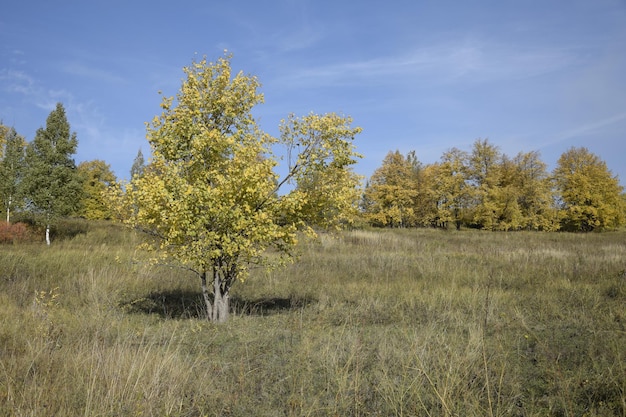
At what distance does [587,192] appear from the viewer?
40844 millimetres

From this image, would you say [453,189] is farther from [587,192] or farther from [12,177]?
[12,177]

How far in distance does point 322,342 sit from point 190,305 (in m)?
4.88

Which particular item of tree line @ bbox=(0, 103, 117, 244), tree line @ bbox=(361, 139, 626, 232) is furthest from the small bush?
tree line @ bbox=(361, 139, 626, 232)

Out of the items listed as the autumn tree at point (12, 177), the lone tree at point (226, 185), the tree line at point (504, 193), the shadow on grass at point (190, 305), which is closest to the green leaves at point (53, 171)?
the autumn tree at point (12, 177)

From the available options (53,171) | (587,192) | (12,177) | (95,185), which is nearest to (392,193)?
(587,192)

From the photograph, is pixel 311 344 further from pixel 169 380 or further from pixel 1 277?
pixel 1 277

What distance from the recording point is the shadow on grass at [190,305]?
29.7ft

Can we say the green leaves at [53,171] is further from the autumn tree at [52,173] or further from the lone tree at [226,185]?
the lone tree at [226,185]

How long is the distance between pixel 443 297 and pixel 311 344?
16.5 ft

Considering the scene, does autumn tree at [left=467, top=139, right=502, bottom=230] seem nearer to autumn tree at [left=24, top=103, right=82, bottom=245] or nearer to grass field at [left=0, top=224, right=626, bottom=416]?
grass field at [left=0, top=224, right=626, bottom=416]

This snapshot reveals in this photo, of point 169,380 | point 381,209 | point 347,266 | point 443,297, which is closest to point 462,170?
point 381,209

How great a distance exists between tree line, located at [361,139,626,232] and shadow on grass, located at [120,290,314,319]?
32.6 metres

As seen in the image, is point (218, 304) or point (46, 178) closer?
point (218, 304)

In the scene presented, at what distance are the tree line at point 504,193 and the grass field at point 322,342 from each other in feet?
87.8
